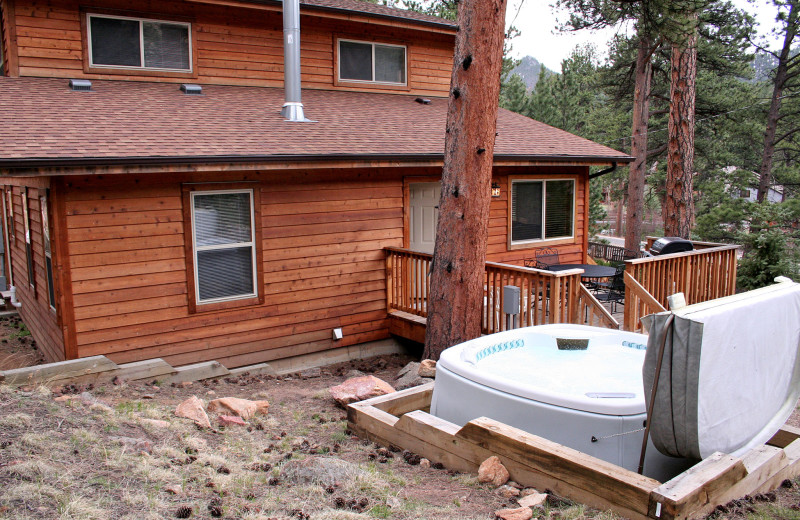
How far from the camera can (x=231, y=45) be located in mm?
10320

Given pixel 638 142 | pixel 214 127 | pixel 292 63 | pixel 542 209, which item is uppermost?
pixel 292 63

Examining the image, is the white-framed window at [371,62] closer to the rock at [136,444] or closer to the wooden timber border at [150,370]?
the wooden timber border at [150,370]

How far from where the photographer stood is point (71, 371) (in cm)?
649

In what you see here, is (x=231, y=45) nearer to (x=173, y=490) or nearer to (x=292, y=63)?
(x=292, y=63)

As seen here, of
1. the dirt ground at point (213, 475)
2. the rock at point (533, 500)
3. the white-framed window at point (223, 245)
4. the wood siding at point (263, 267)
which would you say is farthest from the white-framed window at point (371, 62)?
the rock at point (533, 500)

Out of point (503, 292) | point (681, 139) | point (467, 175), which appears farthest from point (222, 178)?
point (681, 139)

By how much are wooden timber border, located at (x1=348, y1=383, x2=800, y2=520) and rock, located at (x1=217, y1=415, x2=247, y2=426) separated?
1.11 meters

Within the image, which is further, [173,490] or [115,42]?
[115,42]

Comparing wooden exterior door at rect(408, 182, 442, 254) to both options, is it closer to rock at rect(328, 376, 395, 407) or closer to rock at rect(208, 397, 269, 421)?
rock at rect(328, 376, 395, 407)

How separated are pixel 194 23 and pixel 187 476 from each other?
7.94 meters

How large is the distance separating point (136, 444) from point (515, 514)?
2.55 m

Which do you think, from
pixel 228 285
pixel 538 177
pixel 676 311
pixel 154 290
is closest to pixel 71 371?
pixel 154 290

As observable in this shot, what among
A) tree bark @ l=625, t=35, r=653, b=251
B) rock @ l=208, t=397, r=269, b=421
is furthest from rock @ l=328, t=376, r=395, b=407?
tree bark @ l=625, t=35, r=653, b=251

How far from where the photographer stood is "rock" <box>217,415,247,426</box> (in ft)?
17.5
